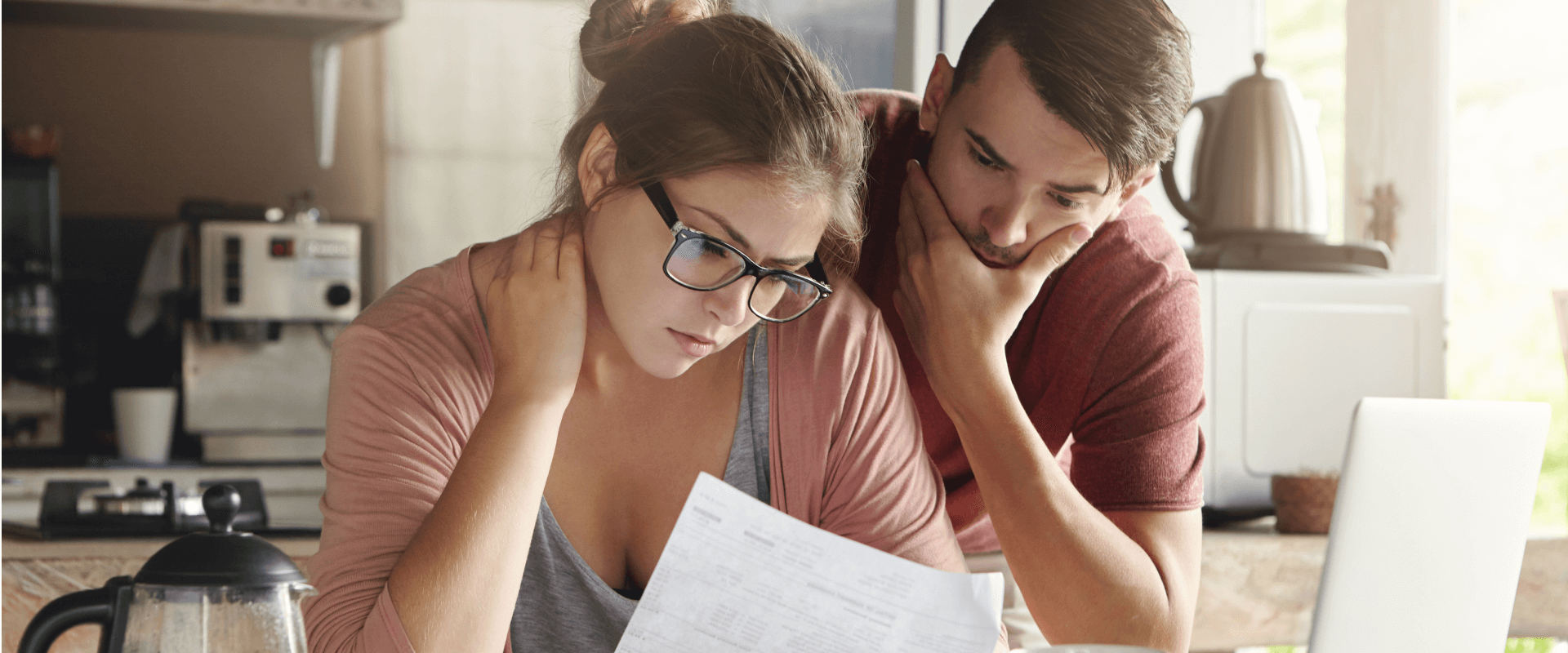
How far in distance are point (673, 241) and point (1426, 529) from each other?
22.4 inches

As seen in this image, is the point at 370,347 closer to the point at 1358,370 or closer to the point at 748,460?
the point at 748,460

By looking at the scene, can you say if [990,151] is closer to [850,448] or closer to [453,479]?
[850,448]

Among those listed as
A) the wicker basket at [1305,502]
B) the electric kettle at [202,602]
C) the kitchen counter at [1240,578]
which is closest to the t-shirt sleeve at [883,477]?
the electric kettle at [202,602]

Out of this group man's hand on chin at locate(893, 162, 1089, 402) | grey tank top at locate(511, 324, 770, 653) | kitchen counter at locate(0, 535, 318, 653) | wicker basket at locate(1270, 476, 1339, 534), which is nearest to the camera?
grey tank top at locate(511, 324, 770, 653)

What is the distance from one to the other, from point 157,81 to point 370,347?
268 centimetres

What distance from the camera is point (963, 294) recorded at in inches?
44.1

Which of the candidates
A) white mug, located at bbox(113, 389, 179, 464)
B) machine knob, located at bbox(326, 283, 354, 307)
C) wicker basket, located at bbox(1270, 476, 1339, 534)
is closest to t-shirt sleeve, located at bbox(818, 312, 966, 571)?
wicker basket, located at bbox(1270, 476, 1339, 534)

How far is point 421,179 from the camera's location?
342 cm

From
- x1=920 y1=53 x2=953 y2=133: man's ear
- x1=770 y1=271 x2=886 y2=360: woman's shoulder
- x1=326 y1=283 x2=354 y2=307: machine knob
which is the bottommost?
x1=326 y1=283 x2=354 y2=307: machine knob

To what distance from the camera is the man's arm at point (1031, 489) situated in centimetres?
106

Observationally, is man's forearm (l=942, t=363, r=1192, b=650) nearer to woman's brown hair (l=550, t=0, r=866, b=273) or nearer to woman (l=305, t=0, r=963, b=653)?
woman (l=305, t=0, r=963, b=653)

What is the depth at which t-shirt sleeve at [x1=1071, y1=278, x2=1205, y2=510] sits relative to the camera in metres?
1.16

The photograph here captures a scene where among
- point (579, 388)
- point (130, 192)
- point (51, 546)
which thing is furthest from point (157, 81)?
point (579, 388)

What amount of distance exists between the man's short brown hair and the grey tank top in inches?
13.2
